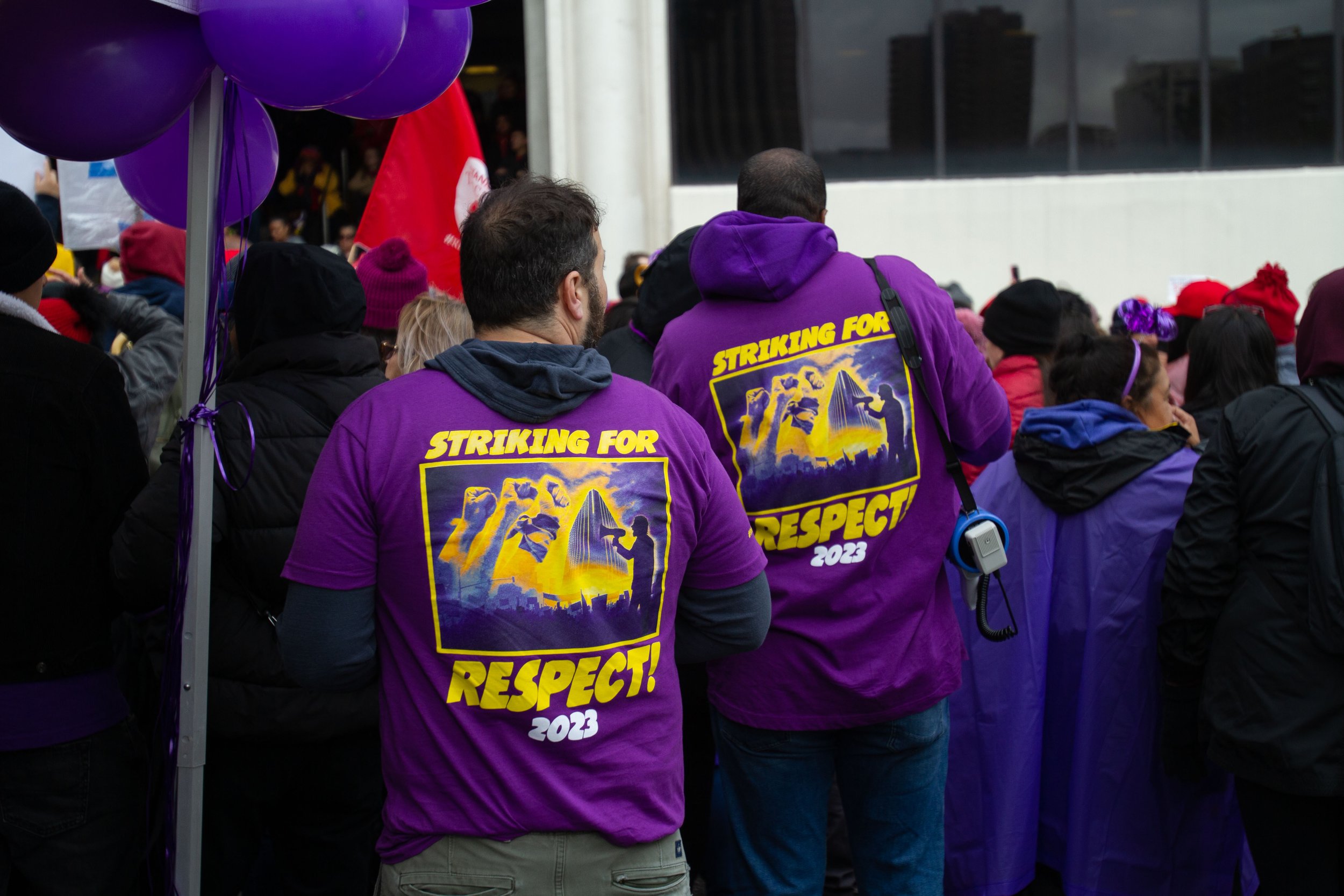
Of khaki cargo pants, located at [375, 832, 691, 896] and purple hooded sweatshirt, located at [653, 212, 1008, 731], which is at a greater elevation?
purple hooded sweatshirt, located at [653, 212, 1008, 731]

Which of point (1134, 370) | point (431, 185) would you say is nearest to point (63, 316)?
point (431, 185)

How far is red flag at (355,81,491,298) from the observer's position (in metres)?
4.88

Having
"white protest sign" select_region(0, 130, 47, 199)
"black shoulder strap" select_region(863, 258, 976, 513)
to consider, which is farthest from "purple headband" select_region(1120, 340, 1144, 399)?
"white protest sign" select_region(0, 130, 47, 199)

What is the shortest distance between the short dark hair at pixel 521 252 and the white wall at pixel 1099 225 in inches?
375

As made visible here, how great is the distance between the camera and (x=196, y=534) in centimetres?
219

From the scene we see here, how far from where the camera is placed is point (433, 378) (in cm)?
188

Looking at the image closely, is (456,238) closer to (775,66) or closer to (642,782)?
(642,782)

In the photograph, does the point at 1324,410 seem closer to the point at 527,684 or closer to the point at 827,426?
the point at 827,426

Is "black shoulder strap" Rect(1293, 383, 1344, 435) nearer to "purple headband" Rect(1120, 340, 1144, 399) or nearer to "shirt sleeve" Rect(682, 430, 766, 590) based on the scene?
"purple headband" Rect(1120, 340, 1144, 399)

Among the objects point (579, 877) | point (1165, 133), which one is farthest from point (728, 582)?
point (1165, 133)

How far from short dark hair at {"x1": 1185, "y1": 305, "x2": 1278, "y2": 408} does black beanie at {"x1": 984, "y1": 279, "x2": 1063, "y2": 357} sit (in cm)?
72

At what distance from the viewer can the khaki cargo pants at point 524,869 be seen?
1806 mm

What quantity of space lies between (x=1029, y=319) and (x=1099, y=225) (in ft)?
24.6

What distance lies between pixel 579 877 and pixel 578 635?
0.37 metres
